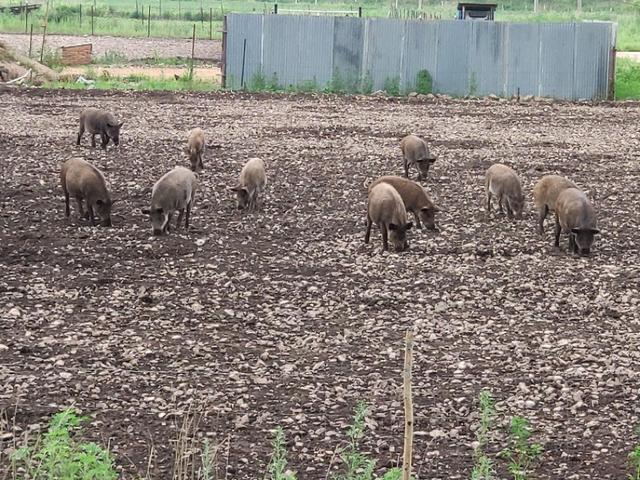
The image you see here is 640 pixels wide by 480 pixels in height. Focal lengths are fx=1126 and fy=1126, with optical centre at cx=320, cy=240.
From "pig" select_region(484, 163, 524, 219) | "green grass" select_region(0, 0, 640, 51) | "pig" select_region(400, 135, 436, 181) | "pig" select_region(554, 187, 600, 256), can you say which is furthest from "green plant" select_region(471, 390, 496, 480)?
"green grass" select_region(0, 0, 640, 51)

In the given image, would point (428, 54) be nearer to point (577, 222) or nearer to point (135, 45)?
point (577, 222)

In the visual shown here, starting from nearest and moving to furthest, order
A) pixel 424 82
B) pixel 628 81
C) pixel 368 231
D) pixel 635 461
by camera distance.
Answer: pixel 635 461 → pixel 368 231 → pixel 424 82 → pixel 628 81

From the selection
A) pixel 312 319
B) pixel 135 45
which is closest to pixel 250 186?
pixel 312 319

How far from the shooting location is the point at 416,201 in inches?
561

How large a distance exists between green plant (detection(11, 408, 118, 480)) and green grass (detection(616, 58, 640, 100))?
28856 mm

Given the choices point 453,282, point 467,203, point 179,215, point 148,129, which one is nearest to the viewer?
point 453,282

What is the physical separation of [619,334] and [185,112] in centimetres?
1791

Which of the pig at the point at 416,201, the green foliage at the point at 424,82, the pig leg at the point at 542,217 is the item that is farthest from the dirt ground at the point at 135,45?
the pig leg at the point at 542,217

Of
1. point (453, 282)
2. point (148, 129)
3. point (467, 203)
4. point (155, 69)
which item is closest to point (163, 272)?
point (453, 282)

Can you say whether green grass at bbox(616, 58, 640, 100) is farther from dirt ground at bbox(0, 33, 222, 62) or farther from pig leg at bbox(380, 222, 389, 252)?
pig leg at bbox(380, 222, 389, 252)

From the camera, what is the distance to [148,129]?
23188 millimetres

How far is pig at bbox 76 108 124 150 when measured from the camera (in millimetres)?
20297

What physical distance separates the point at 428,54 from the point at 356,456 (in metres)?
27.8

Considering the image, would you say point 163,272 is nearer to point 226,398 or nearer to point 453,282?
point 453,282
